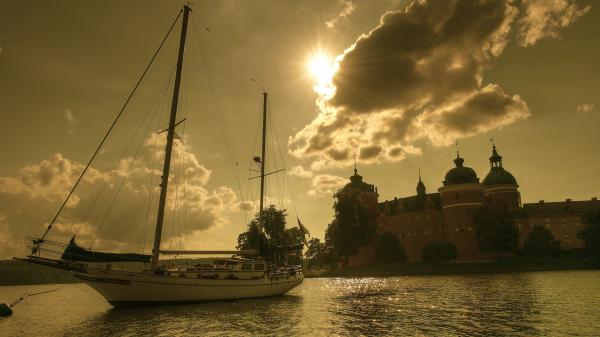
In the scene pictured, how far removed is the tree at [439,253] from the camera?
9200 centimetres

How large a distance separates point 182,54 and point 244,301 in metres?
22.5

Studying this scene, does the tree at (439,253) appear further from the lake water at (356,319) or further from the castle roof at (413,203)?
the lake water at (356,319)

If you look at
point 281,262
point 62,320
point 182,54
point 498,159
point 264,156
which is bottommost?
point 62,320

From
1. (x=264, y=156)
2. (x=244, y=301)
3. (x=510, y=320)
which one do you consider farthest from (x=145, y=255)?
(x=510, y=320)

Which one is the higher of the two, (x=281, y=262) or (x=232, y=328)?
(x=281, y=262)

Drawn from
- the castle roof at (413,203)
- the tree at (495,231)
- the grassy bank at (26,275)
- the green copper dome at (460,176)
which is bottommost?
the grassy bank at (26,275)

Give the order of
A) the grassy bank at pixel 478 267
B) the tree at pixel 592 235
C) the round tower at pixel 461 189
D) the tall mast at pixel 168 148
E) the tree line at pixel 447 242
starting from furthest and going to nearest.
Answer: the round tower at pixel 461 189, the tree line at pixel 447 242, the grassy bank at pixel 478 267, the tree at pixel 592 235, the tall mast at pixel 168 148

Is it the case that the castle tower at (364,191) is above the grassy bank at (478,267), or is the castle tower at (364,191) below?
above

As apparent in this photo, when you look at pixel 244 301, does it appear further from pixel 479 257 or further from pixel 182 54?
pixel 479 257

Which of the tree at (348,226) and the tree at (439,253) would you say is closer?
the tree at (439,253)

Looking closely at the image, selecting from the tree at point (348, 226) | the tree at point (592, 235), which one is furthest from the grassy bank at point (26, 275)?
the tree at point (592, 235)

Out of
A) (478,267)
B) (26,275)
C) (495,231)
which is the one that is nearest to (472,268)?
(478,267)

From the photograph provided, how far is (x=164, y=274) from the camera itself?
30.7 meters

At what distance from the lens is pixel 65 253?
29.7 metres
